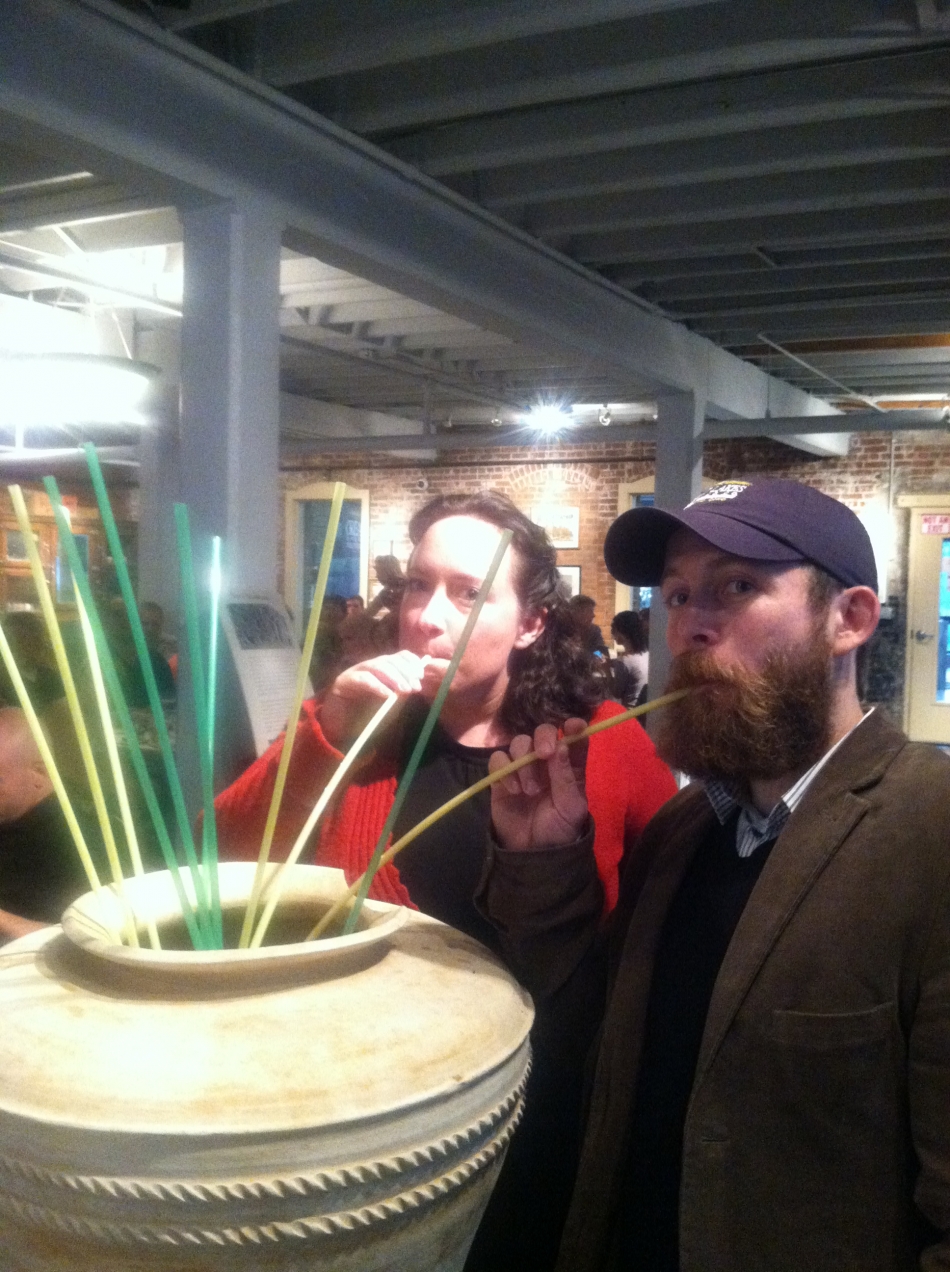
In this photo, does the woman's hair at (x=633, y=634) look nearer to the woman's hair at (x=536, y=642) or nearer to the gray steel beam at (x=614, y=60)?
the gray steel beam at (x=614, y=60)

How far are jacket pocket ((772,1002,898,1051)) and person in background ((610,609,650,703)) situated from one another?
5009 millimetres

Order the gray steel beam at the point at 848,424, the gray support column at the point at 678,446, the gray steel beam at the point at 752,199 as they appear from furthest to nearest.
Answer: the gray support column at the point at 678,446 → the gray steel beam at the point at 848,424 → the gray steel beam at the point at 752,199

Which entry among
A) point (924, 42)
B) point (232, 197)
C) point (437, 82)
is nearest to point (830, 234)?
point (924, 42)

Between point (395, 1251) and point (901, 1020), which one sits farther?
point (901, 1020)

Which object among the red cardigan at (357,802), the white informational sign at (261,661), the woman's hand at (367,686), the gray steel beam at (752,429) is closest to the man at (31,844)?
the white informational sign at (261,661)

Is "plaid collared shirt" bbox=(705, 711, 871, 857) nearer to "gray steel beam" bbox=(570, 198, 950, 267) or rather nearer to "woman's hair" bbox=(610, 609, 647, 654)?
"gray steel beam" bbox=(570, 198, 950, 267)

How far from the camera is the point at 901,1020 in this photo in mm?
927

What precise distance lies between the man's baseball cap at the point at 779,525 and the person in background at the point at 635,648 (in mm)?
4773

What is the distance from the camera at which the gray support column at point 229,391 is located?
9.20 feet

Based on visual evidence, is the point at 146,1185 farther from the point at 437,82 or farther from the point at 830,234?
the point at 830,234

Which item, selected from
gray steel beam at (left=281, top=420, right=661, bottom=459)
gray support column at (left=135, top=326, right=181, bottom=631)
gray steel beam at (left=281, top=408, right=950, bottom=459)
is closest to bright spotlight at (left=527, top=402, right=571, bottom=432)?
gray steel beam at (left=281, top=420, right=661, bottom=459)

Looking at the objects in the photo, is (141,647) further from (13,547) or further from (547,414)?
(13,547)

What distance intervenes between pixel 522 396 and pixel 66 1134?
7812 millimetres

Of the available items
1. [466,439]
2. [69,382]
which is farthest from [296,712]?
[466,439]
